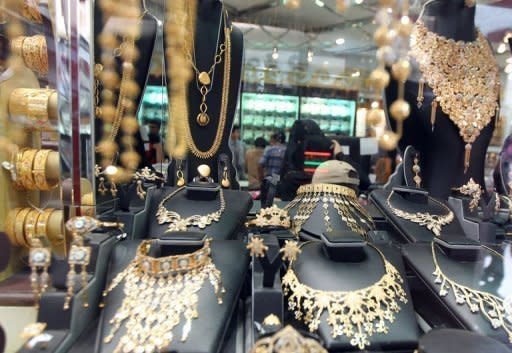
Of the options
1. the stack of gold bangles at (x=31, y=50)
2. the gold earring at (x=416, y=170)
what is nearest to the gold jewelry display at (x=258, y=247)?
the stack of gold bangles at (x=31, y=50)

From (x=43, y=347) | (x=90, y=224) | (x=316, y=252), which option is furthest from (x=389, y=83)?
(x=43, y=347)

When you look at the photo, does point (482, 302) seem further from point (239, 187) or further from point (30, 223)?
point (30, 223)

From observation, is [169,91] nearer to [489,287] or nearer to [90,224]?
[90,224]

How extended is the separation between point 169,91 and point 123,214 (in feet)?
1.24

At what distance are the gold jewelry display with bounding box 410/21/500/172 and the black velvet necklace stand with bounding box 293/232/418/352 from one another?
19.7 inches

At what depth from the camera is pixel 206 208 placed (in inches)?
34.9

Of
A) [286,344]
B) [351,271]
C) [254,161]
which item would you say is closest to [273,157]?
[254,161]

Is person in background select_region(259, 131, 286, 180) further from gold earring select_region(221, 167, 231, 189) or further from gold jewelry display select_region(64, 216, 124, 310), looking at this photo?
gold jewelry display select_region(64, 216, 124, 310)

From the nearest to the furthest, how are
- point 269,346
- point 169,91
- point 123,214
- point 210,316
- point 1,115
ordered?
point 269,346
point 210,316
point 1,115
point 123,214
point 169,91

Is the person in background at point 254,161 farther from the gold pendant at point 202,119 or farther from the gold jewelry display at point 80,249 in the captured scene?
the gold jewelry display at point 80,249

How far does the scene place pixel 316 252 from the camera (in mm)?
730

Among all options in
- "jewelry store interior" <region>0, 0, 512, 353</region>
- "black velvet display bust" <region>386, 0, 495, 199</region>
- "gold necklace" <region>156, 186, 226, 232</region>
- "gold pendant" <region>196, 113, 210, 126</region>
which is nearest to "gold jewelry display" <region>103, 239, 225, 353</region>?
"jewelry store interior" <region>0, 0, 512, 353</region>

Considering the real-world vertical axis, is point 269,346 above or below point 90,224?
below

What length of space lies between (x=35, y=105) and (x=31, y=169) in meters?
0.12
